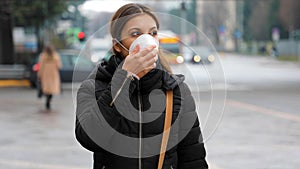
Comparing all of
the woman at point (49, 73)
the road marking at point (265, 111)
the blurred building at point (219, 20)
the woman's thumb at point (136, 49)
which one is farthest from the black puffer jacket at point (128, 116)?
the blurred building at point (219, 20)

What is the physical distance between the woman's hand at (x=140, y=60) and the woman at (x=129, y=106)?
0.02m

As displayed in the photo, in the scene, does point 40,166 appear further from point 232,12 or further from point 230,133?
point 232,12

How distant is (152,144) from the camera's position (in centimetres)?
245

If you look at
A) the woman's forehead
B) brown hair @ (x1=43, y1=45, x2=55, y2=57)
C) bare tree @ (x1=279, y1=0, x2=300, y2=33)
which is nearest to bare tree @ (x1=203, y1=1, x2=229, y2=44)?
bare tree @ (x1=279, y1=0, x2=300, y2=33)

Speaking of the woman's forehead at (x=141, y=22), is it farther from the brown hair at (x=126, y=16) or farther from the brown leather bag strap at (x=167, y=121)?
the brown leather bag strap at (x=167, y=121)

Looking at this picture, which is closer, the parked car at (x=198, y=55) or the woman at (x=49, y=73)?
the parked car at (x=198, y=55)

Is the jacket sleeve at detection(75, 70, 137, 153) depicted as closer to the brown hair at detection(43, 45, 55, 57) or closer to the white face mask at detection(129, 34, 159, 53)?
the white face mask at detection(129, 34, 159, 53)

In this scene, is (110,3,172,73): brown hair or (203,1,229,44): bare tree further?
(203,1,229,44): bare tree

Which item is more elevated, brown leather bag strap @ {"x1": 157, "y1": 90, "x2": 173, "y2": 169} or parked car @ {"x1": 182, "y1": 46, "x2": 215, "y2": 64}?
parked car @ {"x1": 182, "y1": 46, "x2": 215, "y2": 64}

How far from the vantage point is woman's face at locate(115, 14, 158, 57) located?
2412 millimetres

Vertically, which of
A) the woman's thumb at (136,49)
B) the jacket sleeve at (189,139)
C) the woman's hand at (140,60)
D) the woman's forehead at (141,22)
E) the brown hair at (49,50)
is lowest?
the brown hair at (49,50)

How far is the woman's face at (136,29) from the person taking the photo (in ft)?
Result: 7.91

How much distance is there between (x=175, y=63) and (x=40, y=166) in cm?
498

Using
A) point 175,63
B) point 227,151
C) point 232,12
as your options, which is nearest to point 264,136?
point 227,151
